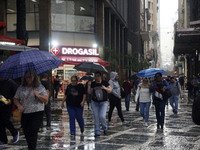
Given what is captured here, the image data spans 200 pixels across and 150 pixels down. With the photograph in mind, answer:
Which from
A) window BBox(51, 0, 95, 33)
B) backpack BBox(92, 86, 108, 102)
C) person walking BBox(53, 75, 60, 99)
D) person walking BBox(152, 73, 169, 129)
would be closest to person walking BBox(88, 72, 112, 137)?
backpack BBox(92, 86, 108, 102)

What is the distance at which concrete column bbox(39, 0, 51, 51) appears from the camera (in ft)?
98.4

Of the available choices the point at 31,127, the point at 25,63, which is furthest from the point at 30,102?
the point at 25,63

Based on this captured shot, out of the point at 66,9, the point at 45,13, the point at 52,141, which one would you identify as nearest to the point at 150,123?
the point at 52,141

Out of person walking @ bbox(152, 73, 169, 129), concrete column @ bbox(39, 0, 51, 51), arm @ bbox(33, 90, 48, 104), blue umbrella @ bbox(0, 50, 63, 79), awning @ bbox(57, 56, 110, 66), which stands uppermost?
concrete column @ bbox(39, 0, 51, 51)

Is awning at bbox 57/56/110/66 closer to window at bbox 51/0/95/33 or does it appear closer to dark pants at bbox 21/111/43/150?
A: window at bbox 51/0/95/33

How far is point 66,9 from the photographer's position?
3259 centimetres

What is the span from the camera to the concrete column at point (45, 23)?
3000 centimetres

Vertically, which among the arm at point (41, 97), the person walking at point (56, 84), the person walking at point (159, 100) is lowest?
the person walking at point (56, 84)

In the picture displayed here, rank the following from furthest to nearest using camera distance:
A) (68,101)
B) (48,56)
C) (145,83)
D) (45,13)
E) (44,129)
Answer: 1. (45,13)
2. (145,83)
3. (44,129)
4. (68,101)
5. (48,56)

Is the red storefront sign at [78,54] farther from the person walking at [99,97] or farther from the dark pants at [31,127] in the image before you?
the dark pants at [31,127]

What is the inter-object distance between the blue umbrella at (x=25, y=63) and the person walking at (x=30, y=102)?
1.93 ft

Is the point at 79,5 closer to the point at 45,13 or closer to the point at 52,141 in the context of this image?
the point at 45,13

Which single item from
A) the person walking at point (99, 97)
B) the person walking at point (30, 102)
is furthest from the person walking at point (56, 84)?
the person walking at point (30, 102)

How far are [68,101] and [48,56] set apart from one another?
2.54 metres
